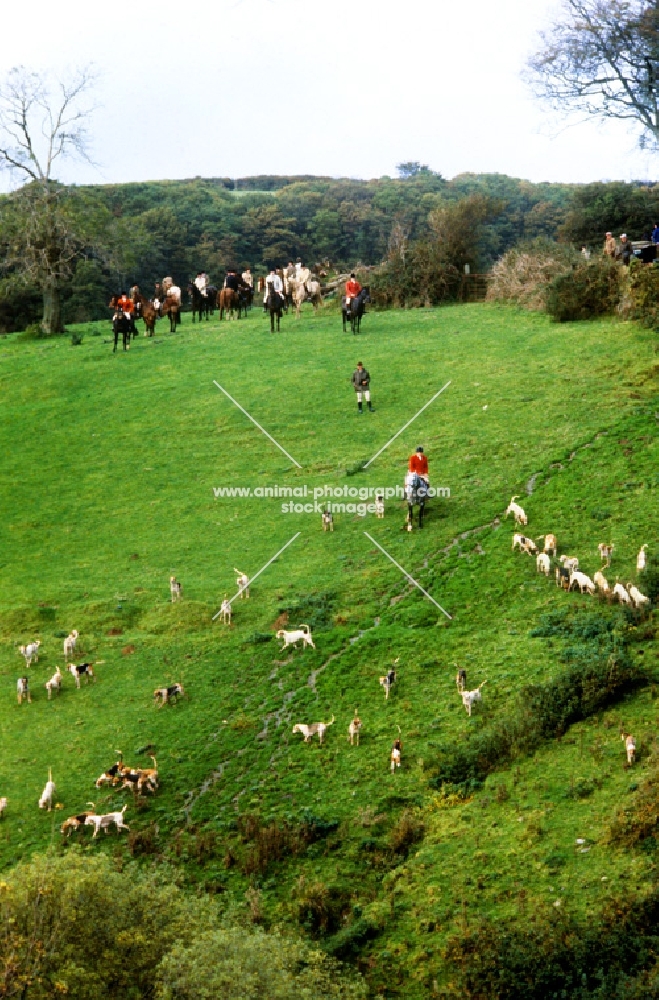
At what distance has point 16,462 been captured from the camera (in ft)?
110

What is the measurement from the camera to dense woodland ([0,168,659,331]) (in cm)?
5106

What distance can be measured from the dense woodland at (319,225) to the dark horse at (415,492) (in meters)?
23.6

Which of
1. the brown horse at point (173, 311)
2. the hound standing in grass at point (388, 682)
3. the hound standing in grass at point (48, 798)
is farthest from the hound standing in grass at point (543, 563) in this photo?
the brown horse at point (173, 311)

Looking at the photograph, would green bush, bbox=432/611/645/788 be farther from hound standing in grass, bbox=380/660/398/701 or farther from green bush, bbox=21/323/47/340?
green bush, bbox=21/323/47/340

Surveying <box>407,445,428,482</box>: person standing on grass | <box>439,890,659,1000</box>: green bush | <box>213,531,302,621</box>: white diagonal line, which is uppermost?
<box>407,445,428,482</box>: person standing on grass

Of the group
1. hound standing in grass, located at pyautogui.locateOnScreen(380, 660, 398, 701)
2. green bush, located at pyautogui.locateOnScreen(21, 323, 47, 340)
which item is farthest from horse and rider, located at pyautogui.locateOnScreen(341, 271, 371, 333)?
hound standing in grass, located at pyautogui.locateOnScreen(380, 660, 398, 701)

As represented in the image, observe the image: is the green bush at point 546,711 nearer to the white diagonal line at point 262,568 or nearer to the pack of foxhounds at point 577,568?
the pack of foxhounds at point 577,568

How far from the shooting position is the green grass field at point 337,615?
16.0 metres

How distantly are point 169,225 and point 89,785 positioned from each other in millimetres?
65635

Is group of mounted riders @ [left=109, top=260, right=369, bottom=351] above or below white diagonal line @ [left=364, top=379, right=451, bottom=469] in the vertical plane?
above

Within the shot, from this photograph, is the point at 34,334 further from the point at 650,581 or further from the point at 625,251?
the point at 650,581

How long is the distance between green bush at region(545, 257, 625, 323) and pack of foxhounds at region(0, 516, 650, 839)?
14905mm

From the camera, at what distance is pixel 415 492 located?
Answer: 25.6 m

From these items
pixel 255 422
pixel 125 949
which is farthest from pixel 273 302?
pixel 125 949
